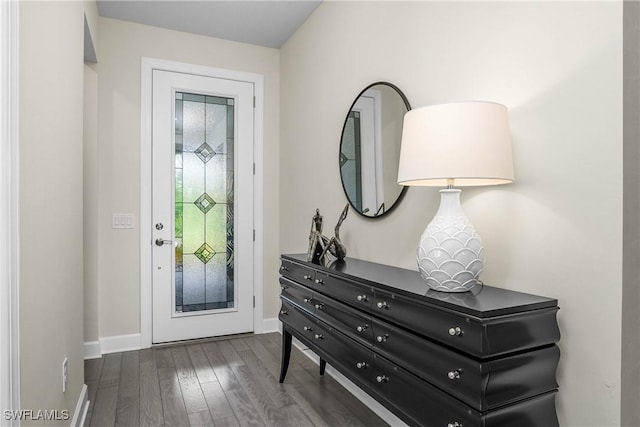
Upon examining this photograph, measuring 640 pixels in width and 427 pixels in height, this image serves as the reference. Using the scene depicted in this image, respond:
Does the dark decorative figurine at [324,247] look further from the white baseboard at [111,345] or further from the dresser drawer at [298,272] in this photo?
the white baseboard at [111,345]

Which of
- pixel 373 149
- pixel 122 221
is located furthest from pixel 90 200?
pixel 373 149

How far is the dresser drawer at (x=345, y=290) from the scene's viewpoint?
175 cm

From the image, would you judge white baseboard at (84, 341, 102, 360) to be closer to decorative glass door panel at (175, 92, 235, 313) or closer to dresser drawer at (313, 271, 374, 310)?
decorative glass door panel at (175, 92, 235, 313)

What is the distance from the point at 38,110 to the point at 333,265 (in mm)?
1496

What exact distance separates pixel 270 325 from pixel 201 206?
130 centimetres

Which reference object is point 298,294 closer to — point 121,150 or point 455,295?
point 455,295

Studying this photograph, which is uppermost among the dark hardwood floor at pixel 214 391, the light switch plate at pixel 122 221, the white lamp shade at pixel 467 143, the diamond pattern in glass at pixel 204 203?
the white lamp shade at pixel 467 143

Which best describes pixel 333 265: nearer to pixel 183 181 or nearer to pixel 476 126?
pixel 476 126

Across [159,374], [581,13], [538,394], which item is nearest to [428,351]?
[538,394]

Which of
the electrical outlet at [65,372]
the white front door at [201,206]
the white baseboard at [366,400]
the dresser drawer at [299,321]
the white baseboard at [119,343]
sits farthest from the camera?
the white front door at [201,206]

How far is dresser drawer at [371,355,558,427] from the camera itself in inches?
48.2

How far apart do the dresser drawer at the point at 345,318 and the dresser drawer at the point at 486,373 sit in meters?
0.32

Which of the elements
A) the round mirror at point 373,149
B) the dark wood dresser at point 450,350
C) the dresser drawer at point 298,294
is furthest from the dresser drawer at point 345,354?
the round mirror at point 373,149

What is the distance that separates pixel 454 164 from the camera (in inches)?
53.5
